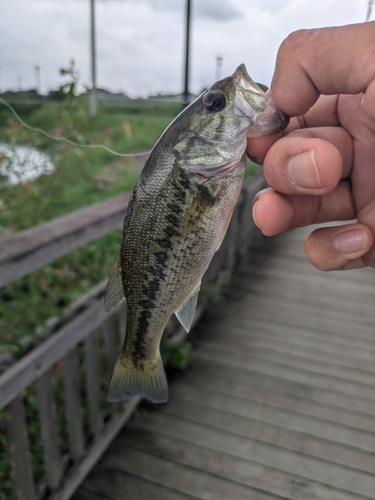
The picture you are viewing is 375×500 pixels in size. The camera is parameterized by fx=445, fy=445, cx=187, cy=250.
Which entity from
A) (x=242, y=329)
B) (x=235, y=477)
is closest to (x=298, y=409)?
(x=235, y=477)

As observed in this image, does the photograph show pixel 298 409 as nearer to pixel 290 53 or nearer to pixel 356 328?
pixel 356 328

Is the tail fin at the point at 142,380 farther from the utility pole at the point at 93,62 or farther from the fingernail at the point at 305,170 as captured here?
the utility pole at the point at 93,62

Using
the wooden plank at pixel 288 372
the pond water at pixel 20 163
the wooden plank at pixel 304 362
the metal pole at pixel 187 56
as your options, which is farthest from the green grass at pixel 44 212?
the wooden plank at pixel 304 362

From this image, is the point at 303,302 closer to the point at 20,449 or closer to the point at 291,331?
the point at 291,331

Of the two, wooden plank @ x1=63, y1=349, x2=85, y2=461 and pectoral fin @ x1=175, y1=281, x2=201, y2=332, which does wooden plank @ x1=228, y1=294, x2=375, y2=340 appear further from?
pectoral fin @ x1=175, y1=281, x2=201, y2=332

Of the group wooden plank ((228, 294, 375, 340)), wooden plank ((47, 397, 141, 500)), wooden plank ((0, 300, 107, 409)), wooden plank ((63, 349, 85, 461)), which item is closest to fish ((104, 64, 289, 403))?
wooden plank ((0, 300, 107, 409))

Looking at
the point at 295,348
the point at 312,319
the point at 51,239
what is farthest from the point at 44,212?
the point at 312,319
